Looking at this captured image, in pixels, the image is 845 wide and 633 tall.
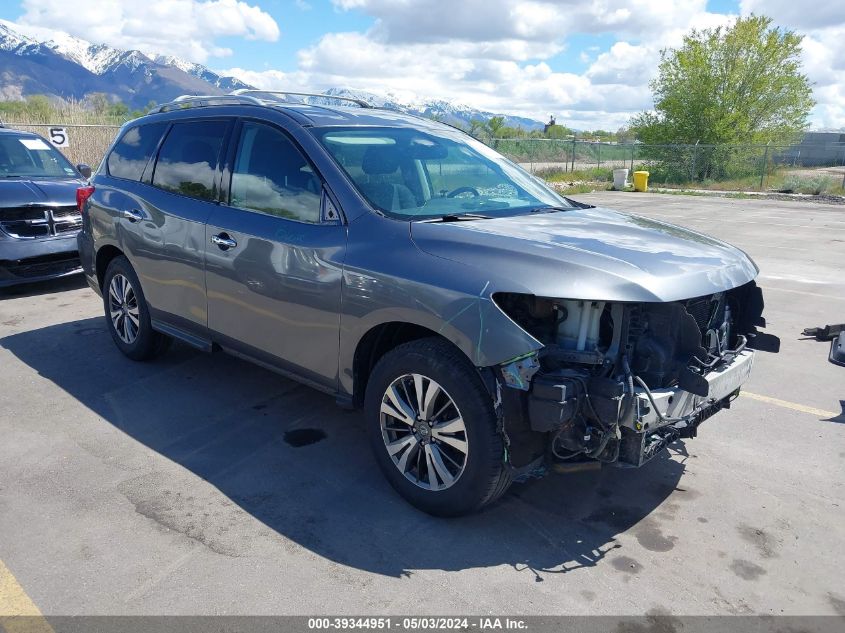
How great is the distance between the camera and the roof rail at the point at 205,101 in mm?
4543

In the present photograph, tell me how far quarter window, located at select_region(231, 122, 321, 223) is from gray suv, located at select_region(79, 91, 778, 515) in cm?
1

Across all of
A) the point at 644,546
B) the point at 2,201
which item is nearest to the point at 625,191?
the point at 2,201

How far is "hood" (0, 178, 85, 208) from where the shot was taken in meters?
7.64

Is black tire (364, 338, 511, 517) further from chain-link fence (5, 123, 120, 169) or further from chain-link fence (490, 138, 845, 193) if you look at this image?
chain-link fence (490, 138, 845, 193)

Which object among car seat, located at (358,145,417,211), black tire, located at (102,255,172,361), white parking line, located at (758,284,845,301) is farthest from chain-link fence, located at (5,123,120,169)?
car seat, located at (358,145,417,211)

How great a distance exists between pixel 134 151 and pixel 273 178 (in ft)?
6.53

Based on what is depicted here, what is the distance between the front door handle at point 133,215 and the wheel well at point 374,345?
A: 2.42 metres

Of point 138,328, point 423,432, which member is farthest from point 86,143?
point 423,432

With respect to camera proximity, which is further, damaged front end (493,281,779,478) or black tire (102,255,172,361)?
black tire (102,255,172,361)

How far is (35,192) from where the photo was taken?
25.8ft

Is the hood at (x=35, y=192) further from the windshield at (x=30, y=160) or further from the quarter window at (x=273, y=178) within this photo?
the quarter window at (x=273, y=178)

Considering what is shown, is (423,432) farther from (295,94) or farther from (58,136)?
(58,136)

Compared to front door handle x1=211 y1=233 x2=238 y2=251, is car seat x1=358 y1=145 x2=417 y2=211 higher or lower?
higher

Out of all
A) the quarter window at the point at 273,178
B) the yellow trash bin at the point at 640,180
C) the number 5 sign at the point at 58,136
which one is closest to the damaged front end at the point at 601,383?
the quarter window at the point at 273,178
